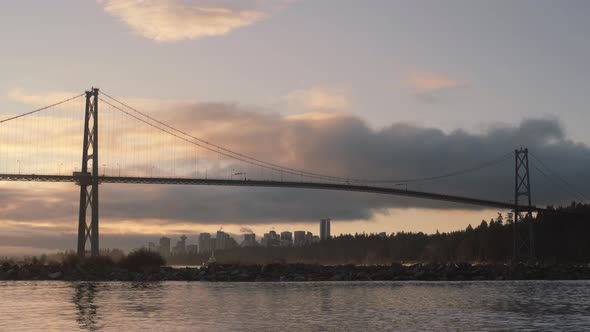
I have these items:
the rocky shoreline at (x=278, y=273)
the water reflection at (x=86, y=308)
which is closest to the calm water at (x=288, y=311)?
the water reflection at (x=86, y=308)

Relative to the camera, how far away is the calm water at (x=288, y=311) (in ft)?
77.7

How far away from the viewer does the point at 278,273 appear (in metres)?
59.8

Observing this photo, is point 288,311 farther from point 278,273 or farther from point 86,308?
point 278,273

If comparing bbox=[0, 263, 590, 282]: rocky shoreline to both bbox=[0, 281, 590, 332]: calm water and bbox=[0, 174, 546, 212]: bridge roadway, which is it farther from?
bbox=[0, 281, 590, 332]: calm water

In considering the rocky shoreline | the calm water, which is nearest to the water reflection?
the calm water

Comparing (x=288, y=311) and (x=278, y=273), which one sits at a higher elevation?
(x=278, y=273)

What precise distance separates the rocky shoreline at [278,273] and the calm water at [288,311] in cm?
1706

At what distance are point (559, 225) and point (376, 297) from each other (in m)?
66.3

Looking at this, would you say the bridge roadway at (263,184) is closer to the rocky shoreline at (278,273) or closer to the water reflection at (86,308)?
the rocky shoreline at (278,273)

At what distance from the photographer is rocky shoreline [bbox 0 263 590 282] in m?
57.6

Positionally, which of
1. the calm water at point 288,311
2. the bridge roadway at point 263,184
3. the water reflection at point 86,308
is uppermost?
the bridge roadway at point 263,184

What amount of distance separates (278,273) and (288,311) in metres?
31.6

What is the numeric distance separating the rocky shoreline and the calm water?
1706 centimetres

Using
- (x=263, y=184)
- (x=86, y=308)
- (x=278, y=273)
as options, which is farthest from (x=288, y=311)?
(x=263, y=184)
